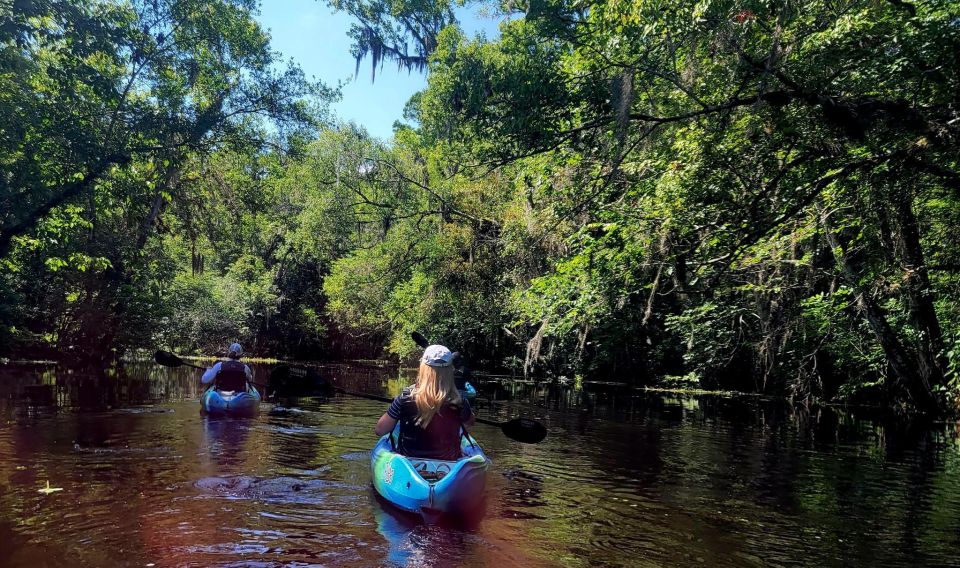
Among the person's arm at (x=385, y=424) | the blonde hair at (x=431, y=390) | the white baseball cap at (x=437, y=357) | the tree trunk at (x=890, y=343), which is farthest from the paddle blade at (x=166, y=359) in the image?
the tree trunk at (x=890, y=343)

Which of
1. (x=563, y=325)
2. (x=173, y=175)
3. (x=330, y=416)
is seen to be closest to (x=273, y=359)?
(x=173, y=175)

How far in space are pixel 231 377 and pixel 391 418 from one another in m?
7.39

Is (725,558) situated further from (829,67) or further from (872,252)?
(872,252)

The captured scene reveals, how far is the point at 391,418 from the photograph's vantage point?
21.5 ft

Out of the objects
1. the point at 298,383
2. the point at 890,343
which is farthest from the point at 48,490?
the point at 890,343

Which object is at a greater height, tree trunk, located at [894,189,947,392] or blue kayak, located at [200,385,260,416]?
tree trunk, located at [894,189,947,392]

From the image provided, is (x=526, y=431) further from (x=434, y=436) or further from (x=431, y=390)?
(x=431, y=390)

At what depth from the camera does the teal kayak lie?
6.04 meters

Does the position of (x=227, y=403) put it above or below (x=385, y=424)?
below

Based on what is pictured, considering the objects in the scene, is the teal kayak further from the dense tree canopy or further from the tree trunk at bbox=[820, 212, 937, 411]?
the tree trunk at bbox=[820, 212, 937, 411]

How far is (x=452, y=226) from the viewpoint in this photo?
2820 centimetres

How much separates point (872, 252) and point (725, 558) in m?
10.4

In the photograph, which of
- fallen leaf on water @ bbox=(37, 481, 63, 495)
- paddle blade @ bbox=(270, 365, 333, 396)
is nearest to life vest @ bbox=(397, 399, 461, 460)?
paddle blade @ bbox=(270, 365, 333, 396)

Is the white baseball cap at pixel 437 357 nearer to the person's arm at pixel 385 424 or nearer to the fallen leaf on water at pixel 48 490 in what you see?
the person's arm at pixel 385 424
